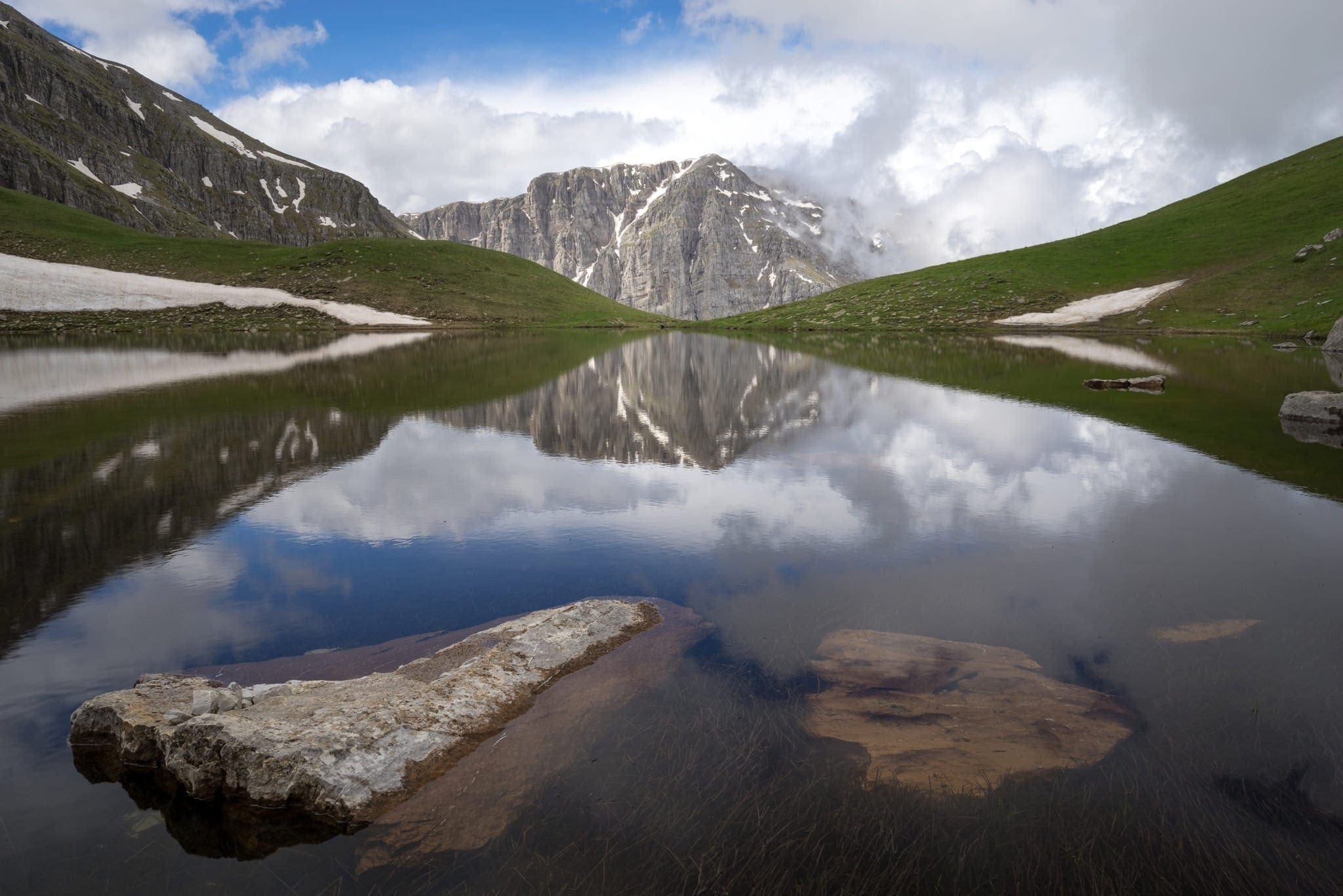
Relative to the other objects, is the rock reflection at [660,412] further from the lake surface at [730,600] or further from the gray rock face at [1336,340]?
the gray rock face at [1336,340]

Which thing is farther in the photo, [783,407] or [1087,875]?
[783,407]

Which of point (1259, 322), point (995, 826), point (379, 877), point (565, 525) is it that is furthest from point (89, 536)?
point (1259, 322)

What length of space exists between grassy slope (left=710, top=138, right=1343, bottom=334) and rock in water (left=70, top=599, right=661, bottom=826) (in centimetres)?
9444

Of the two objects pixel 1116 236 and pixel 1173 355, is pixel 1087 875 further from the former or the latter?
pixel 1116 236

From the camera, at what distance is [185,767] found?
7.23 meters

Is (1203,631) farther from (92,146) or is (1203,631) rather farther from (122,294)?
(92,146)

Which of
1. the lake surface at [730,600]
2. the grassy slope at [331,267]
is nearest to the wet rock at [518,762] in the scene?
the lake surface at [730,600]

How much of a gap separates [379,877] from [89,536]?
13078 mm

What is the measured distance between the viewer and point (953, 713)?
8.55 metres

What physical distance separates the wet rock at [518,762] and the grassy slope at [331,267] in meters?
122

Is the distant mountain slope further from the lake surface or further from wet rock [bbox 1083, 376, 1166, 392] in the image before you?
wet rock [bbox 1083, 376, 1166, 392]

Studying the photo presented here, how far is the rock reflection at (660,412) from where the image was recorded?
2458 centimetres

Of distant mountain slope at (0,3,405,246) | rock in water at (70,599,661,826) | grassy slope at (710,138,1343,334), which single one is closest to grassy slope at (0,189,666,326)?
distant mountain slope at (0,3,405,246)

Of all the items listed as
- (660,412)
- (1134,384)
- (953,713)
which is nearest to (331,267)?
(660,412)
